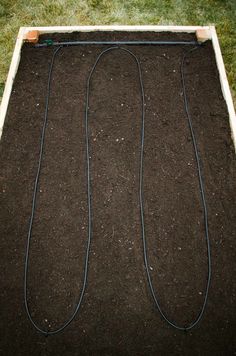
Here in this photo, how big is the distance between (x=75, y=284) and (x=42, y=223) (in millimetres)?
564

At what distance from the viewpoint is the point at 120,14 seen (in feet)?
12.9

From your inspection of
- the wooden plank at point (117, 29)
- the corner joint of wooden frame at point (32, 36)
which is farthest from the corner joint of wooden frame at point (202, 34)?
the corner joint of wooden frame at point (32, 36)

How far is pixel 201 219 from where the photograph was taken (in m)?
2.60

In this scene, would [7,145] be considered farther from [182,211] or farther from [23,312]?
[182,211]

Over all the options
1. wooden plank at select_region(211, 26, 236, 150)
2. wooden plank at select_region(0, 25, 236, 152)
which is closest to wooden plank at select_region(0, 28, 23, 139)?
wooden plank at select_region(0, 25, 236, 152)

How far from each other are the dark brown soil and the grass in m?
0.55

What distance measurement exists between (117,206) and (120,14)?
2.66 m

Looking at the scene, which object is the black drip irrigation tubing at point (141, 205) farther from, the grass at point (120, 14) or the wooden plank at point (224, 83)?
the grass at point (120, 14)

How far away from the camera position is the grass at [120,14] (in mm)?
3852

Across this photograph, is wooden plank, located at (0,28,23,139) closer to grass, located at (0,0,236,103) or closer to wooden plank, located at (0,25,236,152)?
wooden plank, located at (0,25,236,152)

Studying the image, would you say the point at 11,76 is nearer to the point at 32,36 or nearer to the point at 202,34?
the point at 32,36

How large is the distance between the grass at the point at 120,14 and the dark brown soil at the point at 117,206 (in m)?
0.55

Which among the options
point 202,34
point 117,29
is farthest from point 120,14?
point 202,34

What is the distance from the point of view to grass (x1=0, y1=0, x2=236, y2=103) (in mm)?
3852
